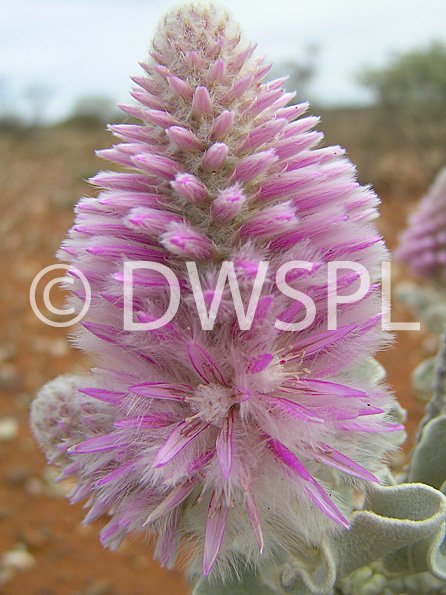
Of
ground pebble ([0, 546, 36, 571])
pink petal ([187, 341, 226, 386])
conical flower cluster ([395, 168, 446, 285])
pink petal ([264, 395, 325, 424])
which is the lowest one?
ground pebble ([0, 546, 36, 571])

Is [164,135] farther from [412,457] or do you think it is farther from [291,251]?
[412,457]

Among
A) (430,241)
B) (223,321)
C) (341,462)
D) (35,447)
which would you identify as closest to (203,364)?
(223,321)

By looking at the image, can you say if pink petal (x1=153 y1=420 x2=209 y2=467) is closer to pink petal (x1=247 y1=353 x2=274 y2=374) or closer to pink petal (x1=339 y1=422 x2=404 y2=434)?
pink petal (x1=247 y1=353 x2=274 y2=374)

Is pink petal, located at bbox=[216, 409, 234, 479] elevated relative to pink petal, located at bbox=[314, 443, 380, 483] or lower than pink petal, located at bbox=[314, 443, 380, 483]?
elevated

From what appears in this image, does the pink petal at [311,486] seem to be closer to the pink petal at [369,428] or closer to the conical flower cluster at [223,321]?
the conical flower cluster at [223,321]

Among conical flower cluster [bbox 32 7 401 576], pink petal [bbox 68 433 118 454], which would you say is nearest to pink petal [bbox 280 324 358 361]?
conical flower cluster [bbox 32 7 401 576]

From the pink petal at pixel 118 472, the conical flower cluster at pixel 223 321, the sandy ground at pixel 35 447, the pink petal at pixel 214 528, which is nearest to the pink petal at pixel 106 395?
the conical flower cluster at pixel 223 321

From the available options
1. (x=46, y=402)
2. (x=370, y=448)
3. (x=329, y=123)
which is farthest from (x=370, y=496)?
(x=329, y=123)
